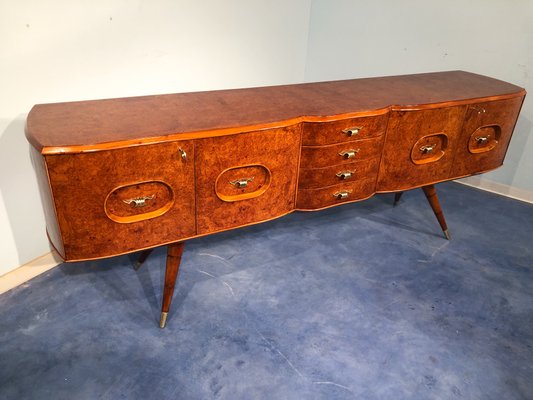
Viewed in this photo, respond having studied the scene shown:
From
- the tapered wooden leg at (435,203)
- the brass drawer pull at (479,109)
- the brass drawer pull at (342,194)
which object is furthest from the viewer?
the tapered wooden leg at (435,203)

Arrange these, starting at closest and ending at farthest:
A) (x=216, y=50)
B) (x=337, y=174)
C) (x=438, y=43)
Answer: (x=337, y=174)
(x=216, y=50)
(x=438, y=43)

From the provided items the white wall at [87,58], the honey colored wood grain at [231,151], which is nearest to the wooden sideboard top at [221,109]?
the honey colored wood grain at [231,151]

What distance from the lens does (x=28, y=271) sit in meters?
1.67

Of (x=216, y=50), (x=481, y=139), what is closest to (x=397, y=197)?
(x=481, y=139)

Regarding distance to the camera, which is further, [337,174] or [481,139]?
[481,139]

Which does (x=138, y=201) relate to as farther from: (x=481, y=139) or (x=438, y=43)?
(x=438, y=43)

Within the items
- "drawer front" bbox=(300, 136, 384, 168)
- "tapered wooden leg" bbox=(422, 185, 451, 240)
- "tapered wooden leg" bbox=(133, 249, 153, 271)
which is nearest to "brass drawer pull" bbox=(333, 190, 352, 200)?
"drawer front" bbox=(300, 136, 384, 168)

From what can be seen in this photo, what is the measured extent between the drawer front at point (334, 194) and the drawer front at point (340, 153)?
0.09 m

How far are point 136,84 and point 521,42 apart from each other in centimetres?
180

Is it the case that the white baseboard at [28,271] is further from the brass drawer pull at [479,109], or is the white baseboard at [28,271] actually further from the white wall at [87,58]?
the brass drawer pull at [479,109]

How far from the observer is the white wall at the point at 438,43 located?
2.22m

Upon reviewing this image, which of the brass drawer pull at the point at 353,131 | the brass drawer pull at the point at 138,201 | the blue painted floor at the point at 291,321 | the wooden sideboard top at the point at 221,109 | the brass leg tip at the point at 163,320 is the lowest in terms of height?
the blue painted floor at the point at 291,321

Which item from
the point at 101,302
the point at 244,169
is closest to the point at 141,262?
the point at 101,302

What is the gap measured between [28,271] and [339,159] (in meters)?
1.19
